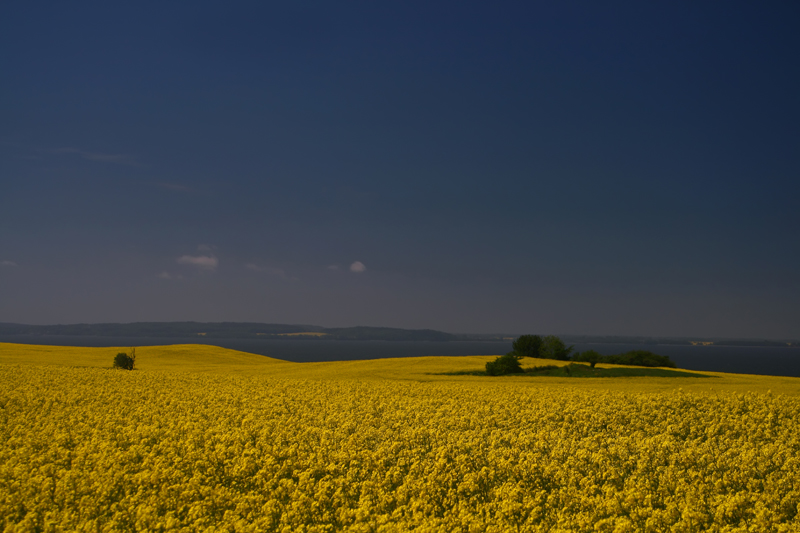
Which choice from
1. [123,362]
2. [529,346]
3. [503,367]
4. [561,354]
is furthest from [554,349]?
[123,362]

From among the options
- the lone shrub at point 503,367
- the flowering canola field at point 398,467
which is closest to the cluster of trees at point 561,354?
the lone shrub at point 503,367

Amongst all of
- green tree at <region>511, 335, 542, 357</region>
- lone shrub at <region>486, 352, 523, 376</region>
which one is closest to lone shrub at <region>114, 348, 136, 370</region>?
lone shrub at <region>486, 352, 523, 376</region>

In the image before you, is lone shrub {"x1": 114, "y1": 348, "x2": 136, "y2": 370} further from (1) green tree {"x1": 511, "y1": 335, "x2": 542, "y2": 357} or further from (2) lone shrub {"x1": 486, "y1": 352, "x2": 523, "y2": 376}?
(1) green tree {"x1": 511, "y1": 335, "x2": 542, "y2": 357}

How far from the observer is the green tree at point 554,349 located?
1834 inches

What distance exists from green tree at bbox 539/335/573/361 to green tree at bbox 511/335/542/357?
1.56 ft

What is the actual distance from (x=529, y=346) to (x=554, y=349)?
8.31 feet

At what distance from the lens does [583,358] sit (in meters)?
45.8

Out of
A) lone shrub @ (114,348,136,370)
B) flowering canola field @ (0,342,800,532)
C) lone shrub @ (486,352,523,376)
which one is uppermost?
flowering canola field @ (0,342,800,532)

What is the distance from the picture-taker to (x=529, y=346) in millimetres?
49062

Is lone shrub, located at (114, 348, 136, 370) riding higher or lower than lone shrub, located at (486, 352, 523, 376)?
lower

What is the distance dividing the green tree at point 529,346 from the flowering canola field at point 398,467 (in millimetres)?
34853

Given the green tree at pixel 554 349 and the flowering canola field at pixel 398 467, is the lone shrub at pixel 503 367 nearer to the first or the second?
the green tree at pixel 554 349

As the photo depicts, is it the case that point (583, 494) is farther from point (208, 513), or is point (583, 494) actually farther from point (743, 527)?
point (208, 513)

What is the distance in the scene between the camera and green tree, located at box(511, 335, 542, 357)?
159ft
